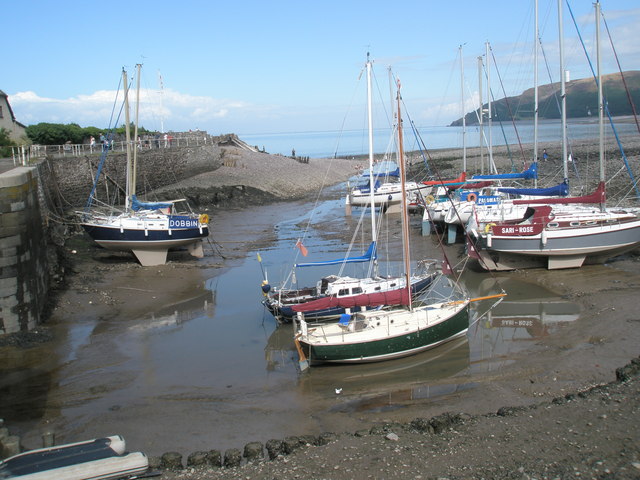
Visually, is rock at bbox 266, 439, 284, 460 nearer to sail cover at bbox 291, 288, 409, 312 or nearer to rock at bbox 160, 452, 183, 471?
rock at bbox 160, 452, 183, 471

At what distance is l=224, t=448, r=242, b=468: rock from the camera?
1142 cm

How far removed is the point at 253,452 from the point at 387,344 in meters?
5.97

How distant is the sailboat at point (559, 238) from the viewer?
2514cm

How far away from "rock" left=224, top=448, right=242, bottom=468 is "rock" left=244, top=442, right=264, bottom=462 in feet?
0.46

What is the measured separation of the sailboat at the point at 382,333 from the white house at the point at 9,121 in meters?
36.7

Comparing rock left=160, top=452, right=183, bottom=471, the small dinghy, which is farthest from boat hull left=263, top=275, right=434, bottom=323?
the small dinghy

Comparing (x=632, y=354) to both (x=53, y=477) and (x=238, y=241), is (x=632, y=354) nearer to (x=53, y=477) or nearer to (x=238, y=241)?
(x=53, y=477)

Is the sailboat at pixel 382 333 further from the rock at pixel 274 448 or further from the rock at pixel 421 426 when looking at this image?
the rock at pixel 274 448

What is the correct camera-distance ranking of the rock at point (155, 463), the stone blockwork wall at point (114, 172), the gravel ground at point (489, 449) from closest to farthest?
1. the gravel ground at point (489, 449)
2. the rock at point (155, 463)
3. the stone blockwork wall at point (114, 172)

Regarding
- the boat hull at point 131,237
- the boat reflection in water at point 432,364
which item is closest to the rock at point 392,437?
the boat reflection in water at point 432,364

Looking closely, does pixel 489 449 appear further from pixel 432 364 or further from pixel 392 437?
pixel 432 364

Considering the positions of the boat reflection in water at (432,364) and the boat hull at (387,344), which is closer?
the boat reflection in water at (432,364)

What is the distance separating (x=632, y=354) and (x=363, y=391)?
720cm

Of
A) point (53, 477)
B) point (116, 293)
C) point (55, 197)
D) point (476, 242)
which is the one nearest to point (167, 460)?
point (53, 477)
